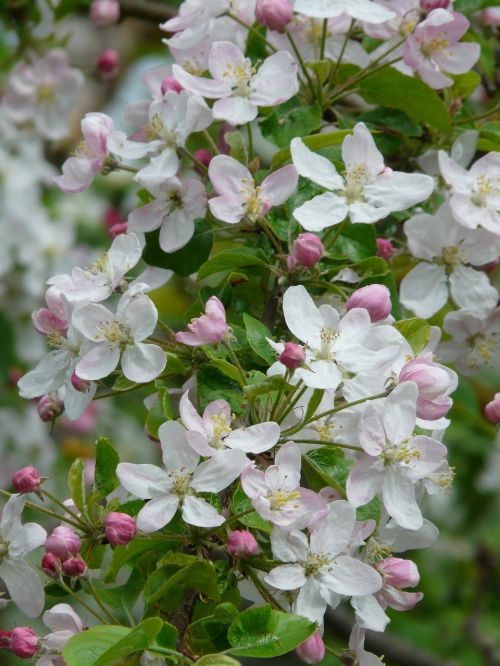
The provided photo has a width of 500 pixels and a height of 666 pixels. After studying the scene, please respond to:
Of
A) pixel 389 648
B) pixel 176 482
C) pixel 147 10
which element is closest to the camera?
pixel 176 482

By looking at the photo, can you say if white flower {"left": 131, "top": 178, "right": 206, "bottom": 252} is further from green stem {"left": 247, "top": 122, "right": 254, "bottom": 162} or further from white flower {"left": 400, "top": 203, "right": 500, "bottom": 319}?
white flower {"left": 400, "top": 203, "right": 500, "bottom": 319}

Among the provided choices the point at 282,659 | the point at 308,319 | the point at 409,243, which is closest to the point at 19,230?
the point at 282,659

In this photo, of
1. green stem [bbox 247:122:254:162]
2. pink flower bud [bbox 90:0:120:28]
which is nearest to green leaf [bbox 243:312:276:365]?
green stem [bbox 247:122:254:162]

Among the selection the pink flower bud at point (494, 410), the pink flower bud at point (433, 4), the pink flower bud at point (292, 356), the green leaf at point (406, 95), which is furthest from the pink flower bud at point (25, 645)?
the pink flower bud at point (433, 4)

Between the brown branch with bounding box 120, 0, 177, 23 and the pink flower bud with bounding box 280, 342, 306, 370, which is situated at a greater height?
the pink flower bud with bounding box 280, 342, 306, 370

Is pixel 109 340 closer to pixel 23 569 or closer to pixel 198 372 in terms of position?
pixel 198 372

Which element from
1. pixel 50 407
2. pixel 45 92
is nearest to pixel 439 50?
pixel 50 407

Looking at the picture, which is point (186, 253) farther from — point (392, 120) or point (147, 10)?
point (147, 10)
